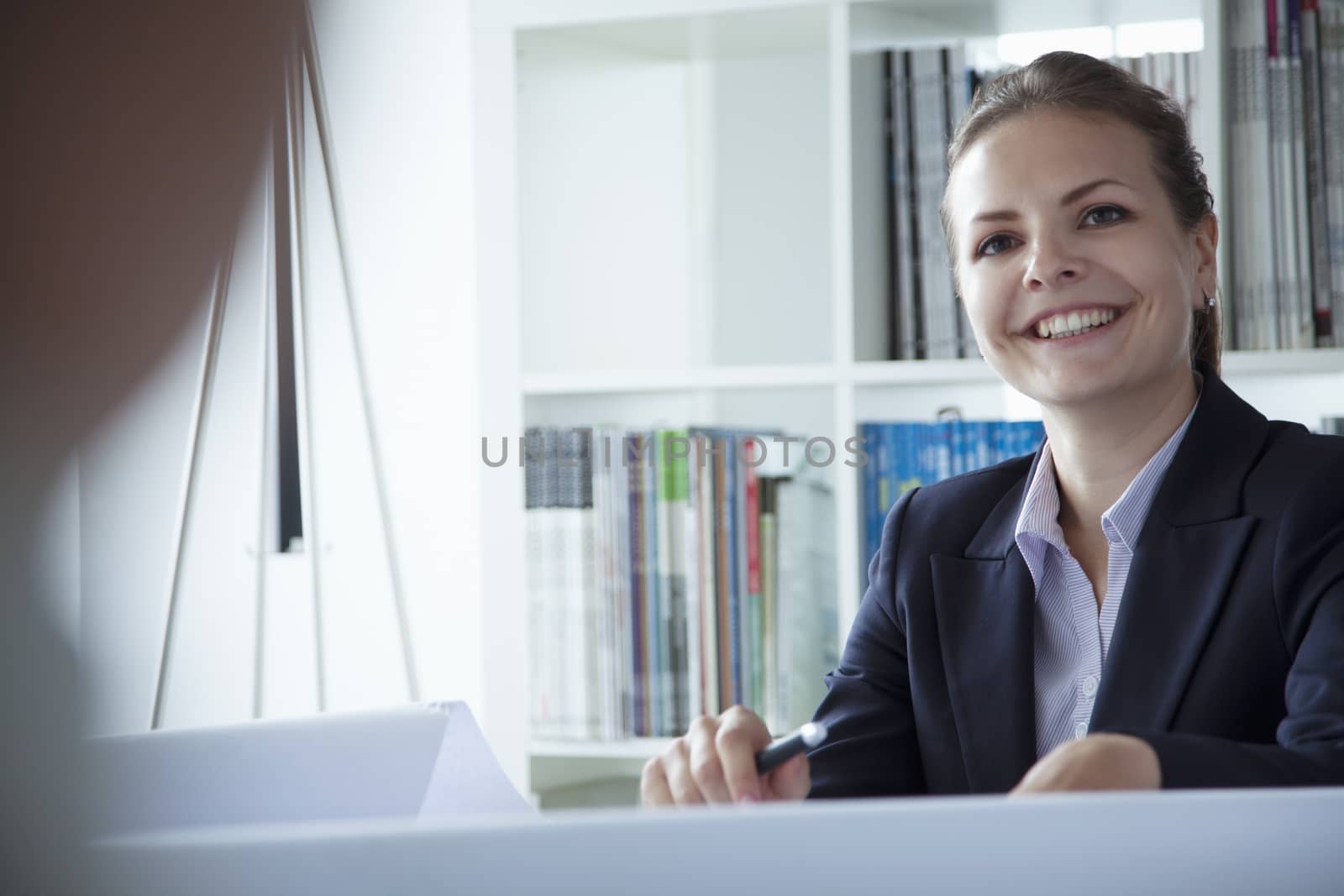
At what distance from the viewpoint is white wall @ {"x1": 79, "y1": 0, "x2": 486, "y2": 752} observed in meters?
2.35

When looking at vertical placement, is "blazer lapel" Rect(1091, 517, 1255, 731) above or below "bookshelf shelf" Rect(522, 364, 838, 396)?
below

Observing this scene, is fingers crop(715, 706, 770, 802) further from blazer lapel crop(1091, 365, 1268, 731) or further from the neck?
the neck

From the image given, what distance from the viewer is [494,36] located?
202 cm

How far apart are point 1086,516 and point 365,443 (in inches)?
63.3

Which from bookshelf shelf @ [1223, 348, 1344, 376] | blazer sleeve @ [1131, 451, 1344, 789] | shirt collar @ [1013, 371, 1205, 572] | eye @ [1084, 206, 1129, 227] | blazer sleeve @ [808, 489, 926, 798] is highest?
eye @ [1084, 206, 1129, 227]

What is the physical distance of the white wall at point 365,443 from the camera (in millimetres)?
2350

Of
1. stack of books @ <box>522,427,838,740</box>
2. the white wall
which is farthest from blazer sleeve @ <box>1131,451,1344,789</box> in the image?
the white wall

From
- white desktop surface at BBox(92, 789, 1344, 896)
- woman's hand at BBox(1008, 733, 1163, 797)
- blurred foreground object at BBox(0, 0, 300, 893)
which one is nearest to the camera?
blurred foreground object at BBox(0, 0, 300, 893)

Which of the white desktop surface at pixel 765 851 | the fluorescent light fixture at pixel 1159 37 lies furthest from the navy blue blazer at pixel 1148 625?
the fluorescent light fixture at pixel 1159 37

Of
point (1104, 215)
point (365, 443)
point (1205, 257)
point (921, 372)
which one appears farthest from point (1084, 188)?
point (365, 443)

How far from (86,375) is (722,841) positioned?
0.79ft

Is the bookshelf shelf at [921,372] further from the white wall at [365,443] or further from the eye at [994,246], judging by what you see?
the white wall at [365,443]

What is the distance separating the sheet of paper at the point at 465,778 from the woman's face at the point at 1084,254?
646mm

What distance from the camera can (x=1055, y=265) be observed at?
118 cm
